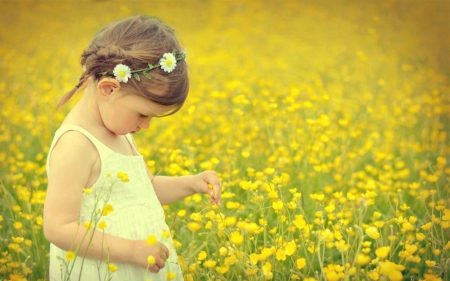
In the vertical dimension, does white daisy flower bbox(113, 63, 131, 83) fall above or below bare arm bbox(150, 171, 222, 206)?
above

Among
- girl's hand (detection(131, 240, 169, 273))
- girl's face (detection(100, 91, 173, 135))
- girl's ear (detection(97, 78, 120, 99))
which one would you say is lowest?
girl's hand (detection(131, 240, 169, 273))

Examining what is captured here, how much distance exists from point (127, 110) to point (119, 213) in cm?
29

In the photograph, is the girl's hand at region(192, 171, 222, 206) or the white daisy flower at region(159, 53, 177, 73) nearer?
the white daisy flower at region(159, 53, 177, 73)

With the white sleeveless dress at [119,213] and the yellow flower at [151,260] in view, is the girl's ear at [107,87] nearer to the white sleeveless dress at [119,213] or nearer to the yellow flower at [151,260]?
the white sleeveless dress at [119,213]

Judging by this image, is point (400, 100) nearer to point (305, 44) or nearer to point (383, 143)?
point (383, 143)

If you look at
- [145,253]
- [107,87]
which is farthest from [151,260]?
[107,87]

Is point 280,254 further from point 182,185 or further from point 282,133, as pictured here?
point 282,133

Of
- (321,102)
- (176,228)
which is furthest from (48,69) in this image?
(176,228)

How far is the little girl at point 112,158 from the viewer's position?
163cm

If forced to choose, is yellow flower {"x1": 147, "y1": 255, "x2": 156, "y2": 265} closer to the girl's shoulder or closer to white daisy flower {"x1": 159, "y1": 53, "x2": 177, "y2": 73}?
the girl's shoulder

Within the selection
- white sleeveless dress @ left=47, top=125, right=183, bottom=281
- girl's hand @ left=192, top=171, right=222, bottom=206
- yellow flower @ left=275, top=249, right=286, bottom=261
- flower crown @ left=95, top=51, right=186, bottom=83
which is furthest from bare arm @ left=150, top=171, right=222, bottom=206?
flower crown @ left=95, top=51, right=186, bottom=83

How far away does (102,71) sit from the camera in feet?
5.76

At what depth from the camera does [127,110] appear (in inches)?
67.9

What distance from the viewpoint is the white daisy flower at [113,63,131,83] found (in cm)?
170
